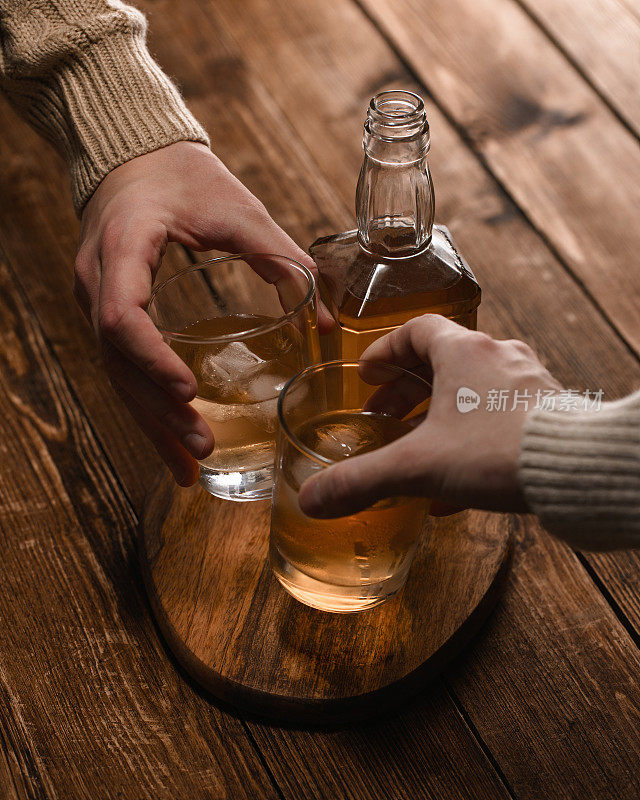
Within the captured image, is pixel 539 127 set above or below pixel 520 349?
below

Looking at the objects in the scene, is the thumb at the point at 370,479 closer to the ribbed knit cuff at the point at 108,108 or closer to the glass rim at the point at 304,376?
the glass rim at the point at 304,376

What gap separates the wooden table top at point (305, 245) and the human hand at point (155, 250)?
15 cm

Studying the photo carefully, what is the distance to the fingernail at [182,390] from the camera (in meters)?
0.67

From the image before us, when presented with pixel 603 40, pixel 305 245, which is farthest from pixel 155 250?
pixel 603 40

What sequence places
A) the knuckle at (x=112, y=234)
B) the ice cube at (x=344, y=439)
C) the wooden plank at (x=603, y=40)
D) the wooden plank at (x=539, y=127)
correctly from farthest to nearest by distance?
the wooden plank at (x=603, y=40)
the wooden plank at (x=539, y=127)
the knuckle at (x=112, y=234)
the ice cube at (x=344, y=439)

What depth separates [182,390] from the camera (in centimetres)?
67

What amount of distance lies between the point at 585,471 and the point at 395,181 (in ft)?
0.97

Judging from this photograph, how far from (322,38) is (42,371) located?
766 mm

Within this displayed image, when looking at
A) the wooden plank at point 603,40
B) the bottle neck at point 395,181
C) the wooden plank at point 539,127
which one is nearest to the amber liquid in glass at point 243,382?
the bottle neck at point 395,181

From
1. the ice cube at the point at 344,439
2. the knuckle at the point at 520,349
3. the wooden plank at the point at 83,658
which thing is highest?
the knuckle at the point at 520,349

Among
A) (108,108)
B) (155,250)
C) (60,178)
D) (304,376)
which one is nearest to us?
(304,376)

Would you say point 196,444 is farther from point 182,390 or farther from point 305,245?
point 305,245

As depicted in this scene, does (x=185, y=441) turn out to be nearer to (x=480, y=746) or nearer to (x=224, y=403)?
(x=224, y=403)

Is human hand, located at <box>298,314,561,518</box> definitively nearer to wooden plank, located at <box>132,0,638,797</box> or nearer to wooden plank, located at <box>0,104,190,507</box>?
wooden plank, located at <box>132,0,638,797</box>
